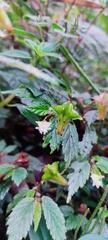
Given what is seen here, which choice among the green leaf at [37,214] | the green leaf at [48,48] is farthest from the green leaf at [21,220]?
the green leaf at [48,48]

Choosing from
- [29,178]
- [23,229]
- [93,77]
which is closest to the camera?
[23,229]

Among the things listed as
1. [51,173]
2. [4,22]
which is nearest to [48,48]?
[4,22]

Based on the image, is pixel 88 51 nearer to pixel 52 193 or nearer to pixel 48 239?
pixel 52 193

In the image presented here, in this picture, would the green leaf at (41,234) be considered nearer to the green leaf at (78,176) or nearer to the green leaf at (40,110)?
the green leaf at (78,176)

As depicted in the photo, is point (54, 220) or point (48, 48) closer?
point (54, 220)

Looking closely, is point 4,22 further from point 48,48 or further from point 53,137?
point 53,137

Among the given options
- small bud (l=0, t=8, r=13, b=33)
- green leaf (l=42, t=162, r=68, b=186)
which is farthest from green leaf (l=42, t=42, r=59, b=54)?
green leaf (l=42, t=162, r=68, b=186)

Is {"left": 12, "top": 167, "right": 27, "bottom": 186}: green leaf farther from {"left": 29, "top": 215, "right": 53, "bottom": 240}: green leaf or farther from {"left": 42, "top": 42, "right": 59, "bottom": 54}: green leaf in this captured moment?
{"left": 42, "top": 42, "right": 59, "bottom": 54}: green leaf

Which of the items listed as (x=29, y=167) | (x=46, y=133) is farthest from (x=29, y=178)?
(x=46, y=133)
